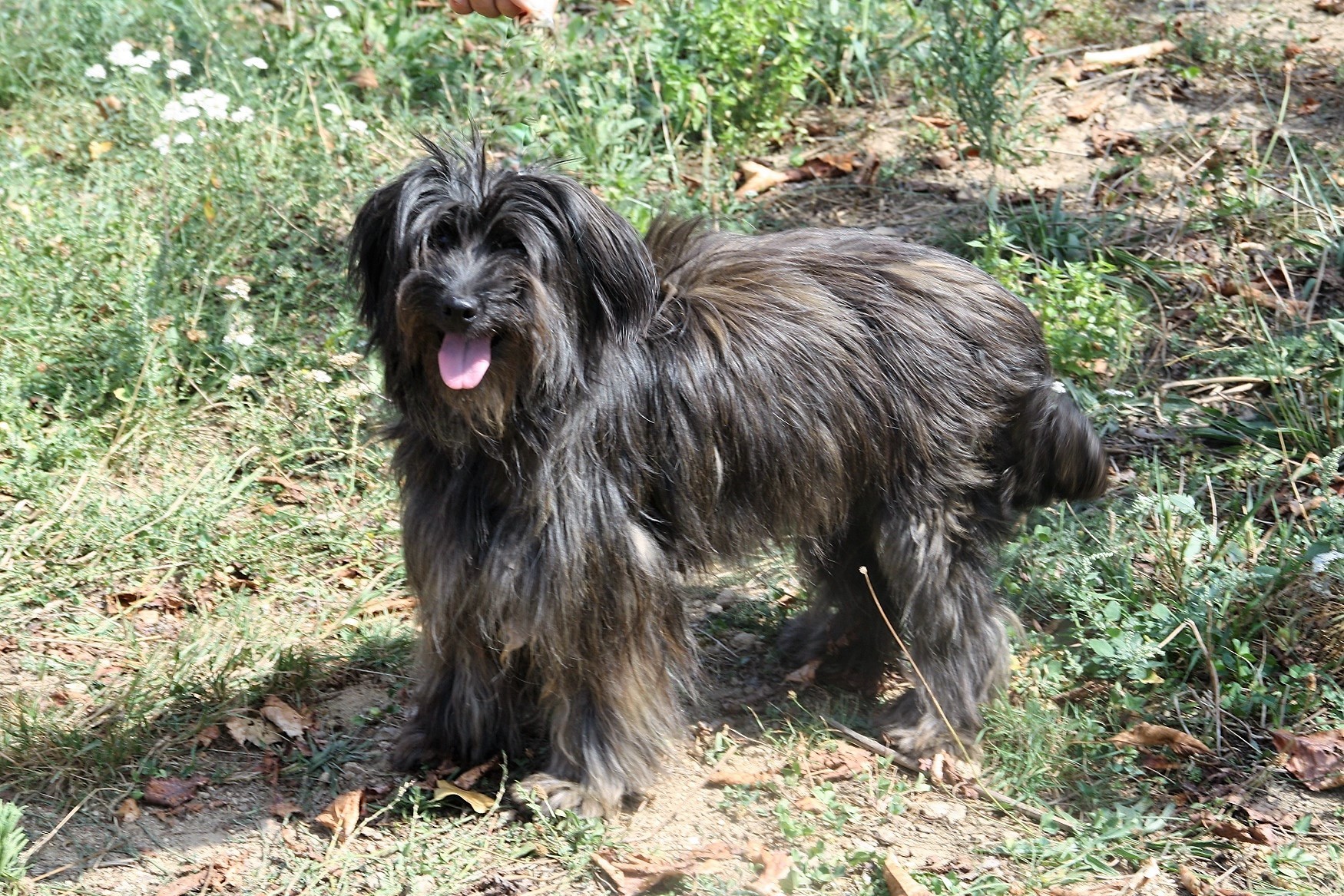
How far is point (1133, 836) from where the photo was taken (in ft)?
12.6

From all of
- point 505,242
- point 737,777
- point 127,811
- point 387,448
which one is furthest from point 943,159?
point 127,811

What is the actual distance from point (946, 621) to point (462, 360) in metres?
1.74

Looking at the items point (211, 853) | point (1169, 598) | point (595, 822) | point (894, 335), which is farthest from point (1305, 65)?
point (211, 853)

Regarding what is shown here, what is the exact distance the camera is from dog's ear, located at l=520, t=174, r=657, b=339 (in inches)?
132

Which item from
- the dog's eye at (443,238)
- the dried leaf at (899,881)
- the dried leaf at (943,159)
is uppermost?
the dog's eye at (443,238)

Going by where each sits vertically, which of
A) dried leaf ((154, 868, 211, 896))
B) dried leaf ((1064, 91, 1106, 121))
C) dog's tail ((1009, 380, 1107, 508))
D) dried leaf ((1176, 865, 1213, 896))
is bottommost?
dried leaf ((1176, 865, 1213, 896))

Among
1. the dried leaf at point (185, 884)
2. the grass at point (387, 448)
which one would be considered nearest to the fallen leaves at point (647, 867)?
the grass at point (387, 448)

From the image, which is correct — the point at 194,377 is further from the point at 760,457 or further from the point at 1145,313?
the point at 1145,313

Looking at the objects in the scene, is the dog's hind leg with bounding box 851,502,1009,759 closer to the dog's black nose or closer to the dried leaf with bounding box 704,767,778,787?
the dried leaf with bounding box 704,767,778,787

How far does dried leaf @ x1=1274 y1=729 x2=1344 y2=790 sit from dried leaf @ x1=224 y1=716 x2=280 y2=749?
3.05 metres

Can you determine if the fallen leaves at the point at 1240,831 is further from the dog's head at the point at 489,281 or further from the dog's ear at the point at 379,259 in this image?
the dog's ear at the point at 379,259

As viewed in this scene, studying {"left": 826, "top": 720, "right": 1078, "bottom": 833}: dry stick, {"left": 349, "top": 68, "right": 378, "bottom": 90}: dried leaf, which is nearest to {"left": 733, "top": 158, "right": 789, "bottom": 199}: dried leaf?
{"left": 349, "top": 68, "right": 378, "bottom": 90}: dried leaf

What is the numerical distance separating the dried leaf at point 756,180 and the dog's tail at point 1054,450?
2953 mm

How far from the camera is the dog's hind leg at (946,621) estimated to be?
4.05 metres
